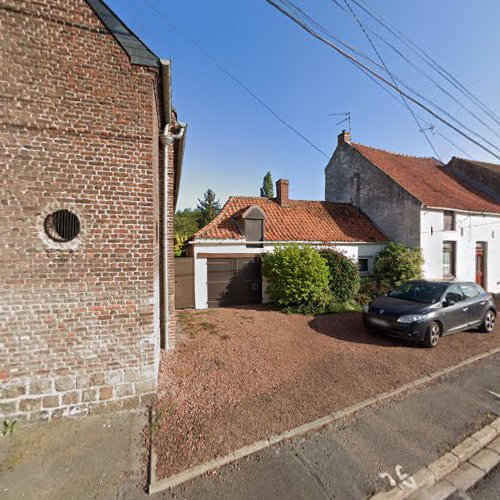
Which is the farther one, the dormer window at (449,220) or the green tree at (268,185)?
the green tree at (268,185)

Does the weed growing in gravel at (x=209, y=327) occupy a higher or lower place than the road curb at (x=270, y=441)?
higher

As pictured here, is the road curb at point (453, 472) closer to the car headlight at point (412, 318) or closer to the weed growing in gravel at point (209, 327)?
the car headlight at point (412, 318)

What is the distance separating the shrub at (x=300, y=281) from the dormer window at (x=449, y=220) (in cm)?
773

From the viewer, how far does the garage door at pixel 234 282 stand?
408 inches

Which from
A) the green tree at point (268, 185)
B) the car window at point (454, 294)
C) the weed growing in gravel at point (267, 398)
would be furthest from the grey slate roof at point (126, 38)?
the green tree at point (268, 185)

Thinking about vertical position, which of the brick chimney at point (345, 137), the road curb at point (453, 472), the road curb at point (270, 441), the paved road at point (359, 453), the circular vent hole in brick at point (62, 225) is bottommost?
the road curb at point (453, 472)

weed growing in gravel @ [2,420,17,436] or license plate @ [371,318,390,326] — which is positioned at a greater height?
license plate @ [371,318,390,326]

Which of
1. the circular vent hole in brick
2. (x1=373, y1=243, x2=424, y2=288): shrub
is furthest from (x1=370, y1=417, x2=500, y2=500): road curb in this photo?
(x1=373, y1=243, x2=424, y2=288): shrub

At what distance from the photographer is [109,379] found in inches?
142

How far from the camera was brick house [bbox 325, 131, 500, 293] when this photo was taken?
12312 millimetres

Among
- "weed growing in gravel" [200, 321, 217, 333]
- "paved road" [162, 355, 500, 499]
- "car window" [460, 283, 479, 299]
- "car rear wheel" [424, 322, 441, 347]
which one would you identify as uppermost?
"car window" [460, 283, 479, 299]

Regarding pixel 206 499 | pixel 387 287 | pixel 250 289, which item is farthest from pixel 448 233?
pixel 206 499

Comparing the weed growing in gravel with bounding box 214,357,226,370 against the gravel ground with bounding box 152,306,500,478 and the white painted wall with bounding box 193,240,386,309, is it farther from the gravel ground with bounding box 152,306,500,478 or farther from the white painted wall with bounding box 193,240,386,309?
the white painted wall with bounding box 193,240,386,309

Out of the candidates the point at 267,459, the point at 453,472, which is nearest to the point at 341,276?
the point at 453,472
